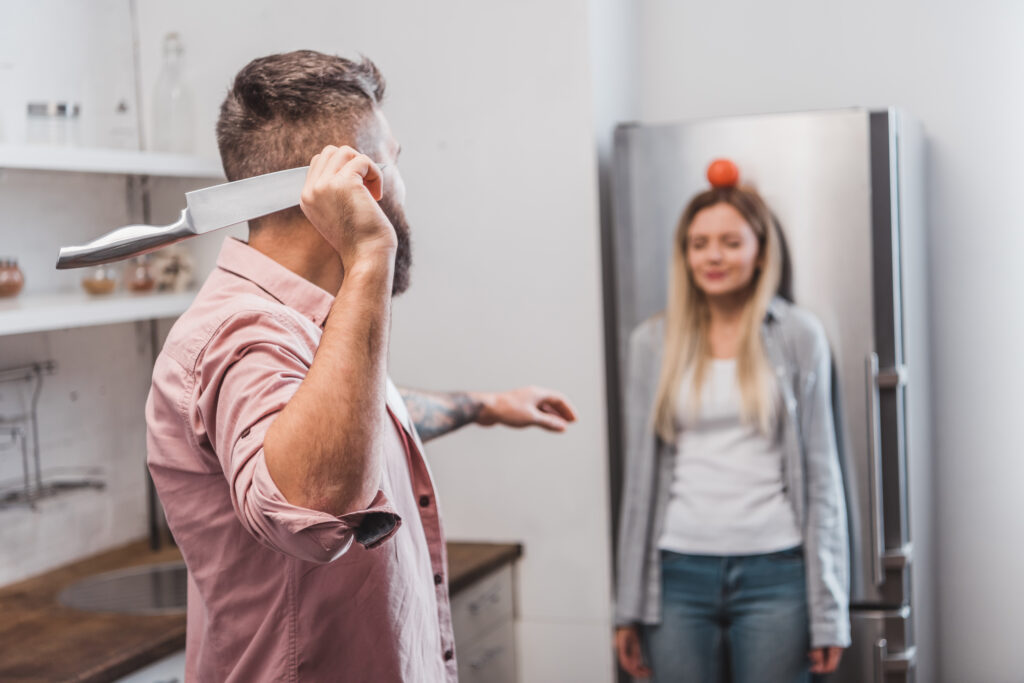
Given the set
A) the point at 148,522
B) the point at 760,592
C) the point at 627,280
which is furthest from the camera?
the point at 148,522

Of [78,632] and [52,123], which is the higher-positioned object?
[52,123]

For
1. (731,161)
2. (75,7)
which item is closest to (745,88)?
(731,161)

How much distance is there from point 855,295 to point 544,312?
2.07 ft

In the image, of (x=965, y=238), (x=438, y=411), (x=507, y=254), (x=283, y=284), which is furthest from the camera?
(x=965, y=238)

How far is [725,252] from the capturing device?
6.89 feet

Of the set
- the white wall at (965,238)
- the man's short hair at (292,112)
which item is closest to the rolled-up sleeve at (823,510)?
the white wall at (965,238)

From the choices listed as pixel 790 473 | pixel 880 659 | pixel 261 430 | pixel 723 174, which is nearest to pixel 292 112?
pixel 261 430

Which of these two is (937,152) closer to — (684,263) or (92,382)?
(684,263)

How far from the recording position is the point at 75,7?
2.33 metres

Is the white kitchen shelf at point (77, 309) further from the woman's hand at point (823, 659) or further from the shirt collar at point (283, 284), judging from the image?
the woman's hand at point (823, 659)

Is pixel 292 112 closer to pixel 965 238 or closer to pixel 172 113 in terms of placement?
pixel 172 113

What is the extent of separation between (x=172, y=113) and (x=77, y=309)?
670 millimetres

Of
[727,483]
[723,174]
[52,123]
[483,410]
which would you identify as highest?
[52,123]

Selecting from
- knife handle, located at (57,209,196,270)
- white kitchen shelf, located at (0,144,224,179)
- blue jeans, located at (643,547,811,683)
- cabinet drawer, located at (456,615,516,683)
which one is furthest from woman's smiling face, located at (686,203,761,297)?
knife handle, located at (57,209,196,270)
